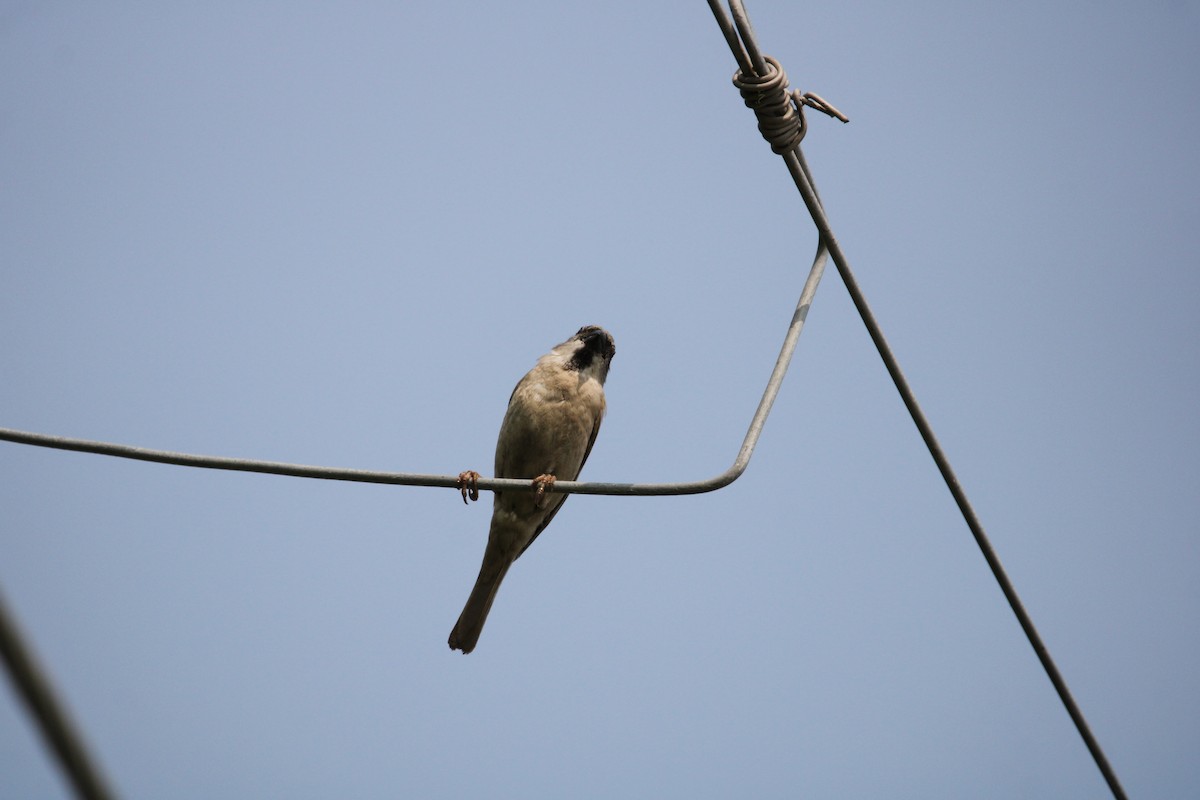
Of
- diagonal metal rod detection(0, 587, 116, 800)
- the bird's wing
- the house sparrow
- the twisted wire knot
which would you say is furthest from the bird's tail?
diagonal metal rod detection(0, 587, 116, 800)

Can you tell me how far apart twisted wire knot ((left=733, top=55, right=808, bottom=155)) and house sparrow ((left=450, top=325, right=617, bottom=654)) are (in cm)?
322

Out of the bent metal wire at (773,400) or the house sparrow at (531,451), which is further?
the house sparrow at (531,451)

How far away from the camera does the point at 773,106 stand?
10.4 ft

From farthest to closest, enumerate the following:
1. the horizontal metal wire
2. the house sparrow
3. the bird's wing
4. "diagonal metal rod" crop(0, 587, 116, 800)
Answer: the bird's wing → the house sparrow → the horizontal metal wire → "diagonal metal rod" crop(0, 587, 116, 800)

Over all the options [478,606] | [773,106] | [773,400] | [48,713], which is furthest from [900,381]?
[478,606]

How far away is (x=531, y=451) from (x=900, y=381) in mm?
3279

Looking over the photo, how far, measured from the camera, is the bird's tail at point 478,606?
6.19m

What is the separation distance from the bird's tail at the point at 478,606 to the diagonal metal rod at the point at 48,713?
5427 mm

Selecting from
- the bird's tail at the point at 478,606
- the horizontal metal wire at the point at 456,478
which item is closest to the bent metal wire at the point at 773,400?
the horizontal metal wire at the point at 456,478

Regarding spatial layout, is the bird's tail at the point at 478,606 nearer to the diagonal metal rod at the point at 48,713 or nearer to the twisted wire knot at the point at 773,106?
the twisted wire knot at the point at 773,106

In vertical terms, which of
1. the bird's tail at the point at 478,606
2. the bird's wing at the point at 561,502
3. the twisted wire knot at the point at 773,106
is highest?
the twisted wire knot at the point at 773,106

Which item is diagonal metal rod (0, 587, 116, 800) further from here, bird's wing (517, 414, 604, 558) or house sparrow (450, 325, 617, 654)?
bird's wing (517, 414, 604, 558)

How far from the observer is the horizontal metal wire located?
2861 mm

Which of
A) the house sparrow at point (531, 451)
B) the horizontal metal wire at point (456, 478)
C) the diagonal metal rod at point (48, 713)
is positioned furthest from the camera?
the house sparrow at point (531, 451)
